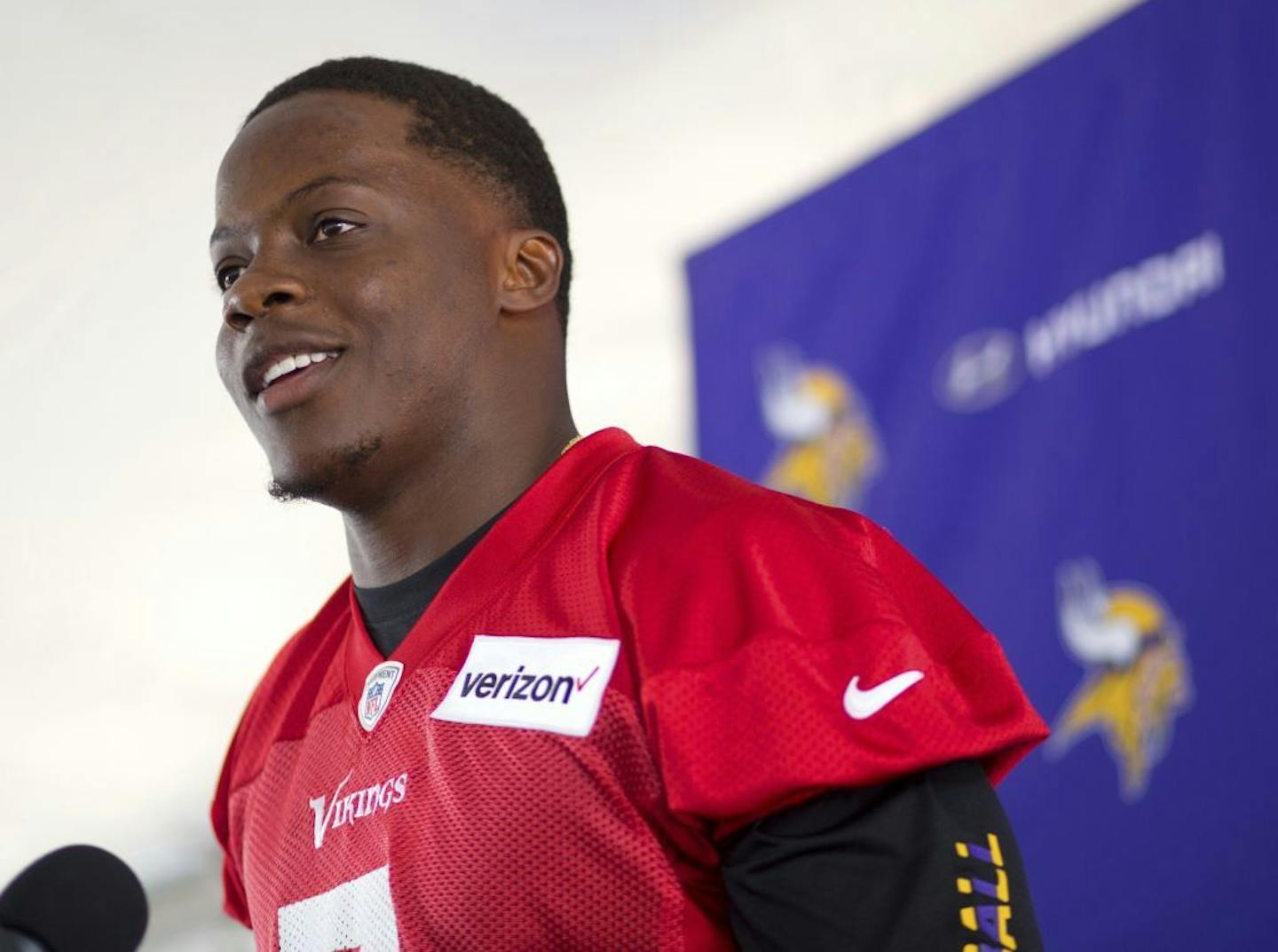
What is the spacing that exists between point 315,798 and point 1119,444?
52.8 inches

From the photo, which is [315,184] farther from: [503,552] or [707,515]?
[707,515]

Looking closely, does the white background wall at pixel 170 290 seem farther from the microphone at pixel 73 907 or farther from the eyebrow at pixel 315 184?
the microphone at pixel 73 907

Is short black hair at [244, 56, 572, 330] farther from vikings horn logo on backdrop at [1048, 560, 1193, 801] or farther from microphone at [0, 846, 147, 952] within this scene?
vikings horn logo on backdrop at [1048, 560, 1193, 801]

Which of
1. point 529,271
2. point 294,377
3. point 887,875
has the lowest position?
point 887,875

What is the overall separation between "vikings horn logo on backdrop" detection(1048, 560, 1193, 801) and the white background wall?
2.77 ft

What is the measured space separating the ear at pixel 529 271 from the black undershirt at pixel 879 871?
1.73ft

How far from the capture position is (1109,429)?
2.28 meters

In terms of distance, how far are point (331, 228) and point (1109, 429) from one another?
1.27 meters

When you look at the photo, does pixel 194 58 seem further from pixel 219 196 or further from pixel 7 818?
pixel 219 196

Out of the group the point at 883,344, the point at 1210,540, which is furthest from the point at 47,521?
the point at 1210,540

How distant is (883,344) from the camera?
2.68 metres

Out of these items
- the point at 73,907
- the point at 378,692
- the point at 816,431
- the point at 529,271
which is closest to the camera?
the point at 73,907

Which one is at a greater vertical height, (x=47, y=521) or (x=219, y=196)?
(x=47, y=521)

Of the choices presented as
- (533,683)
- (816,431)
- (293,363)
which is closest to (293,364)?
(293,363)
